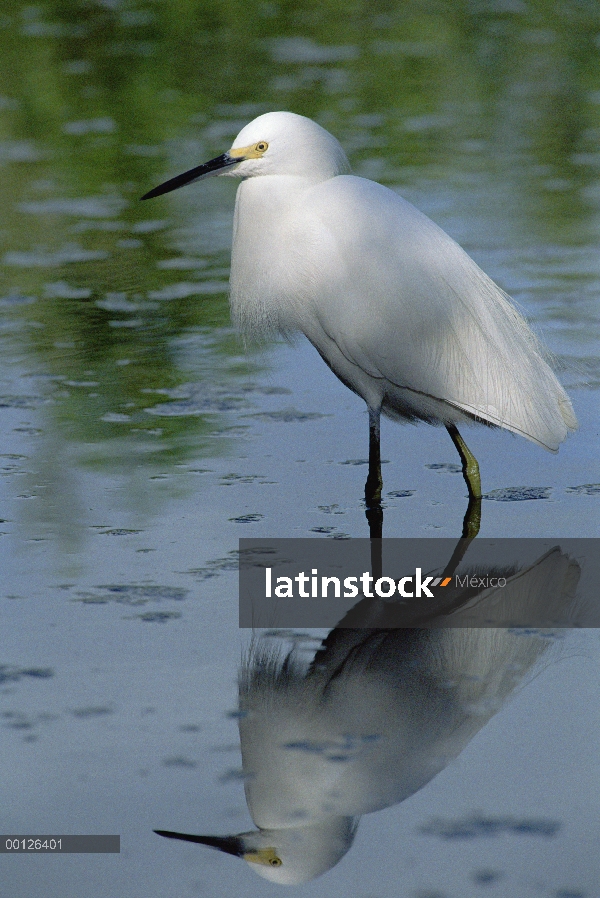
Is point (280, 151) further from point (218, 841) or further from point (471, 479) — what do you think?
point (218, 841)

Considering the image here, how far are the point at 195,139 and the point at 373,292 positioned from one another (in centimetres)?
586

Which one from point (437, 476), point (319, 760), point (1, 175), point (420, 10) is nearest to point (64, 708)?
point (319, 760)

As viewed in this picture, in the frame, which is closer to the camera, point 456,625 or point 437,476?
point 456,625

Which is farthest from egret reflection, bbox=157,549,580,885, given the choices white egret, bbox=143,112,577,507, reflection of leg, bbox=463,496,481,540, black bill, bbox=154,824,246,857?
white egret, bbox=143,112,577,507

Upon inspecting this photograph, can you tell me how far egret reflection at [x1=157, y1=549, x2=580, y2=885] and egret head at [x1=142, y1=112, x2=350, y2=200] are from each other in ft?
5.05

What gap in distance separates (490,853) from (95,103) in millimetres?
9766

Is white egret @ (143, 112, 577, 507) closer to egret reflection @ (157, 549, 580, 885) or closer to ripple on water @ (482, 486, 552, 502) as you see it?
ripple on water @ (482, 486, 552, 502)

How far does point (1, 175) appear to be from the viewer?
9.46 meters

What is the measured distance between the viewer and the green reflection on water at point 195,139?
609 centimetres

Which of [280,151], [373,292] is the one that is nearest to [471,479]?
[373,292]

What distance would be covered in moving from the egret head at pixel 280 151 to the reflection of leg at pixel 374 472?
851mm

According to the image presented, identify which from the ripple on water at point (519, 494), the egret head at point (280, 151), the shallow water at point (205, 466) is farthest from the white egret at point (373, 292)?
the shallow water at point (205, 466)

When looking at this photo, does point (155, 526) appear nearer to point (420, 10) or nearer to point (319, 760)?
point (319, 760)

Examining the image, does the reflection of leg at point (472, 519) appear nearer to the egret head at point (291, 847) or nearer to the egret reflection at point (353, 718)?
the egret reflection at point (353, 718)
